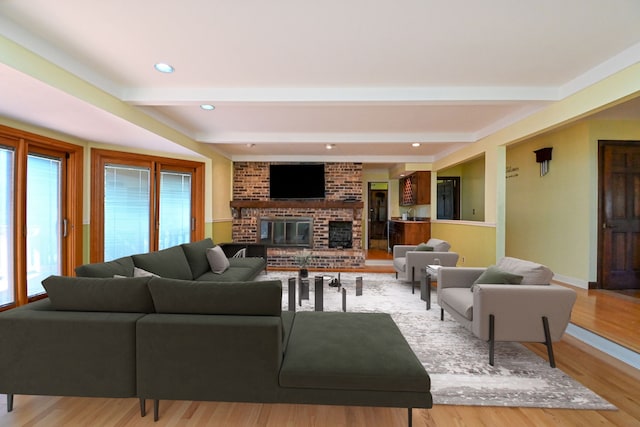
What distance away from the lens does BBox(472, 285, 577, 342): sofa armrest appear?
235cm

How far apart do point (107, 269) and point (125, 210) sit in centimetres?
284

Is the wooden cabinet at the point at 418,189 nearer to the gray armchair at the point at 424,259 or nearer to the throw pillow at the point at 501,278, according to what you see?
the gray armchair at the point at 424,259

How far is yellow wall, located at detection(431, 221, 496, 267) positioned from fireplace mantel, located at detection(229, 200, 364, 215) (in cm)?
195

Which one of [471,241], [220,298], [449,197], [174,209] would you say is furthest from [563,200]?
[174,209]

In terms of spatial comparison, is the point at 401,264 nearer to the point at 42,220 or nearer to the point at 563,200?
the point at 563,200

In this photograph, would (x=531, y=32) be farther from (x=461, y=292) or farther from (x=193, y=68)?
(x=193, y=68)

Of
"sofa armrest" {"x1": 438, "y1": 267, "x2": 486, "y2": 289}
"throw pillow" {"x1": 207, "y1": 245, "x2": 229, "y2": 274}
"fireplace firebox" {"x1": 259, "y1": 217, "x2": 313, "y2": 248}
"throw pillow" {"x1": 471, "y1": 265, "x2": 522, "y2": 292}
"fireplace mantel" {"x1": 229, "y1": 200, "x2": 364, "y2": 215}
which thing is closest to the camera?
"throw pillow" {"x1": 471, "y1": 265, "x2": 522, "y2": 292}

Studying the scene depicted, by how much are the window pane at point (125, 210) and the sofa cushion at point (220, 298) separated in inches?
145

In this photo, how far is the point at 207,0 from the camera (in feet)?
6.20

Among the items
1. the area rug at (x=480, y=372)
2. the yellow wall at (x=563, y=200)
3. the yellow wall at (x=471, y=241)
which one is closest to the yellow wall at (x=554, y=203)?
the yellow wall at (x=563, y=200)

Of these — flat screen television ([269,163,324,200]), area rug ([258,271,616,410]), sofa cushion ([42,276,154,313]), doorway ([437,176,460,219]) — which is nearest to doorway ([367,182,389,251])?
doorway ([437,176,460,219])

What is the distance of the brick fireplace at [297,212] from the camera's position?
22.1 ft

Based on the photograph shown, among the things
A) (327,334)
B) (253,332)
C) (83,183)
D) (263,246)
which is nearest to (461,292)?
(327,334)

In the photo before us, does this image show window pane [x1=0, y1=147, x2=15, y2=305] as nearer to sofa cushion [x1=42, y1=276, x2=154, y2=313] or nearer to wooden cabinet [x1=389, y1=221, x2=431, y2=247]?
sofa cushion [x1=42, y1=276, x2=154, y2=313]
